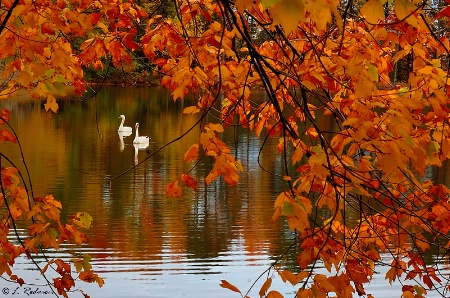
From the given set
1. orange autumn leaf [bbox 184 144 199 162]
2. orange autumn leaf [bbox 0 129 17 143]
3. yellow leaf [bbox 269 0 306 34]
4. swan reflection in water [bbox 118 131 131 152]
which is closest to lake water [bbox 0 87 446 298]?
swan reflection in water [bbox 118 131 131 152]

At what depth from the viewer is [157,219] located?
1255cm

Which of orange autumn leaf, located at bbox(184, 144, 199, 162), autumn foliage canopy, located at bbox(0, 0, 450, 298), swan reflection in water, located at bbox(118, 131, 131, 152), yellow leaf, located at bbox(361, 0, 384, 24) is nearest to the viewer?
yellow leaf, located at bbox(361, 0, 384, 24)

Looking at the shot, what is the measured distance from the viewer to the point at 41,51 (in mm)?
3734

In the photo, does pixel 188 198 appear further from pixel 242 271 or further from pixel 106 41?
pixel 106 41

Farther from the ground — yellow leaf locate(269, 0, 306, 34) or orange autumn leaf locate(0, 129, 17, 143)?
yellow leaf locate(269, 0, 306, 34)

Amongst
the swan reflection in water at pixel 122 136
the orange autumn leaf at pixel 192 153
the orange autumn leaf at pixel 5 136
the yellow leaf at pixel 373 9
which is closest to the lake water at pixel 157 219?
the swan reflection in water at pixel 122 136

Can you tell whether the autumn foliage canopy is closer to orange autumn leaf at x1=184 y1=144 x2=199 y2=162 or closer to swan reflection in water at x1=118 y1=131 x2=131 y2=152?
orange autumn leaf at x1=184 y1=144 x2=199 y2=162

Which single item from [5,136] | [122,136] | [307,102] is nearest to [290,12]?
[307,102]

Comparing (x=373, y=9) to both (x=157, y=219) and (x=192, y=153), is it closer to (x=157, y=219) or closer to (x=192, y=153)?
(x=192, y=153)

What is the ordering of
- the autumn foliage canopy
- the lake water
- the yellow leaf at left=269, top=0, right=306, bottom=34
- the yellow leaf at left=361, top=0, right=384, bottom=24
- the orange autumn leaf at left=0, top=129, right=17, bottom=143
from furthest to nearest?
the lake water
the orange autumn leaf at left=0, top=129, right=17, bottom=143
the autumn foliage canopy
the yellow leaf at left=361, top=0, right=384, bottom=24
the yellow leaf at left=269, top=0, right=306, bottom=34

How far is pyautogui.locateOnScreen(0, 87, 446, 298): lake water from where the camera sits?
9117 mm

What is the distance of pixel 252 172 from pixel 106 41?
44.4 feet

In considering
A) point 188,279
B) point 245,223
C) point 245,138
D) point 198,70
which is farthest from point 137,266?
point 245,138

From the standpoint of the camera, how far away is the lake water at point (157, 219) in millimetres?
9117
